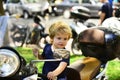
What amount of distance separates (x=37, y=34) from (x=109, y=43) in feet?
28.6

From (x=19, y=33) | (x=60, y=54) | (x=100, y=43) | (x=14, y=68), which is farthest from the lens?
(x=19, y=33)

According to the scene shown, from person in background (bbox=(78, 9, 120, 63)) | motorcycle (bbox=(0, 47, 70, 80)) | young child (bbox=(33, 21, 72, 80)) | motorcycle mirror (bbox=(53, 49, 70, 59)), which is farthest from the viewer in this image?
person in background (bbox=(78, 9, 120, 63))

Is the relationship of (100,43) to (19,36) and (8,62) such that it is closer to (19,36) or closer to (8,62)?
(8,62)

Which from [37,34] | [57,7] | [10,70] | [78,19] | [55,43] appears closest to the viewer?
[10,70]

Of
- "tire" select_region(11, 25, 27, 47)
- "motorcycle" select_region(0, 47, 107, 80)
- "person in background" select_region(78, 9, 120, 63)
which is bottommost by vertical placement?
"tire" select_region(11, 25, 27, 47)

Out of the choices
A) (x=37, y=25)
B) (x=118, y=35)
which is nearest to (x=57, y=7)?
(x=37, y=25)

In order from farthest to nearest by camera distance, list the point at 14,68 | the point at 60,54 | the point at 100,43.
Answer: the point at 100,43 < the point at 60,54 < the point at 14,68

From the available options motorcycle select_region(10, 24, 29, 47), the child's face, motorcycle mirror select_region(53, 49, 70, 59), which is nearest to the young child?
the child's face

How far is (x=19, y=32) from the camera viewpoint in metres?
12.8

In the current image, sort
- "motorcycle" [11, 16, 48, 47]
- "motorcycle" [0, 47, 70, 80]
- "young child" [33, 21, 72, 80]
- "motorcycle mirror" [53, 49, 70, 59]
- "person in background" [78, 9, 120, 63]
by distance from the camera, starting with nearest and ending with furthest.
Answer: "motorcycle" [0, 47, 70, 80] → "motorcycle mirror" [53, 49, 70, 59] → "young child" [33, 21, 72, 80] → "person in background" [78, 9, 120, 63] → "motorcycle" [11, 16, 48, 47]

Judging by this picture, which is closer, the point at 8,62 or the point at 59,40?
the point at 8,62

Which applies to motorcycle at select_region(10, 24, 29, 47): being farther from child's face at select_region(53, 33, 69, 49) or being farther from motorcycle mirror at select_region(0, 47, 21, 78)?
motorcycle mirror at select_region(0, 47, 21, 78)

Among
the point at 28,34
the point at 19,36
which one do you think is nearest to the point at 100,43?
the point at 28,34

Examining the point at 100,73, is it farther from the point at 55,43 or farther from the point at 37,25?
the point at 37,25
